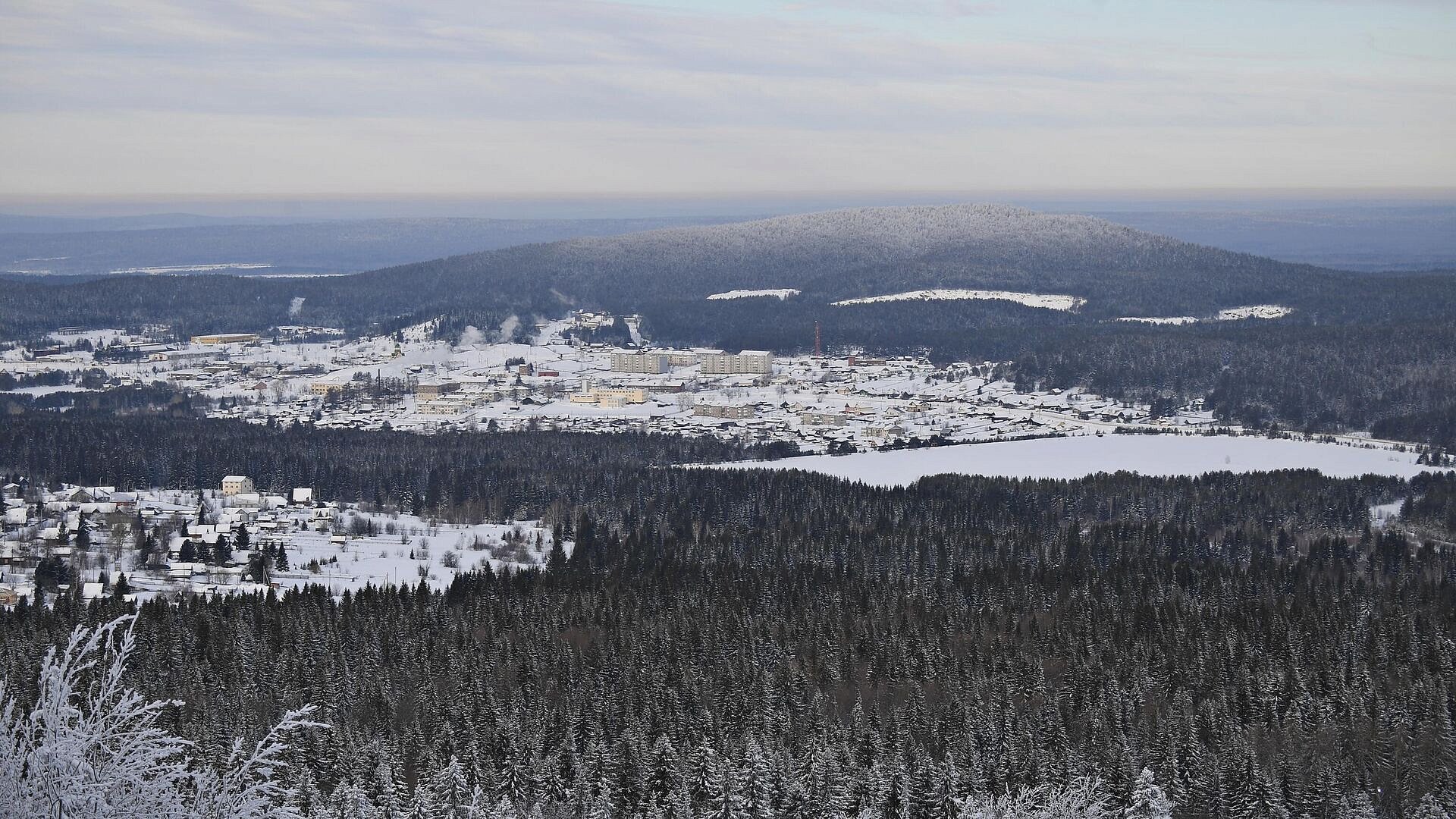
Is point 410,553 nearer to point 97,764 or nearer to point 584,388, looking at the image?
point 97,764

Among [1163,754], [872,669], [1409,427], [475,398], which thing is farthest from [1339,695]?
[475,398]

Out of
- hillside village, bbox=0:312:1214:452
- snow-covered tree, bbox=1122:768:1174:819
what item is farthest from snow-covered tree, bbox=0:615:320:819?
hillside village, bbox=0:312:1214:452

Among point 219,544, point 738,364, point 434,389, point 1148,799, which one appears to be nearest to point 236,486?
point 219,544

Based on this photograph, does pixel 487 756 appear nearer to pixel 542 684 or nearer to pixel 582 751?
pixel 582 751

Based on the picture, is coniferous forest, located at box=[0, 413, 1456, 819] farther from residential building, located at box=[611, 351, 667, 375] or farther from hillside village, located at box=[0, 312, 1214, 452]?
residential building, located at box=[611, 351, 667, 375]

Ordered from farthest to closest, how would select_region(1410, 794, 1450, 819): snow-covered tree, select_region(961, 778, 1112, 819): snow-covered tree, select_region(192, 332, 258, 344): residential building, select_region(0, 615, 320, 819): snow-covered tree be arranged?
select_region(192, 332, 258, 344): residential building, select_region(1410, 794, 1450, 819): snow-covered tree, select_region(961, 778, 1112, 819): snow-covered tree, select_region(0, 615, 320, 819): snow-covered tree

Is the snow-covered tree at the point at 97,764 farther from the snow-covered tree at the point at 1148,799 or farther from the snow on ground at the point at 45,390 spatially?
the snow on ground at the point at 45,390
